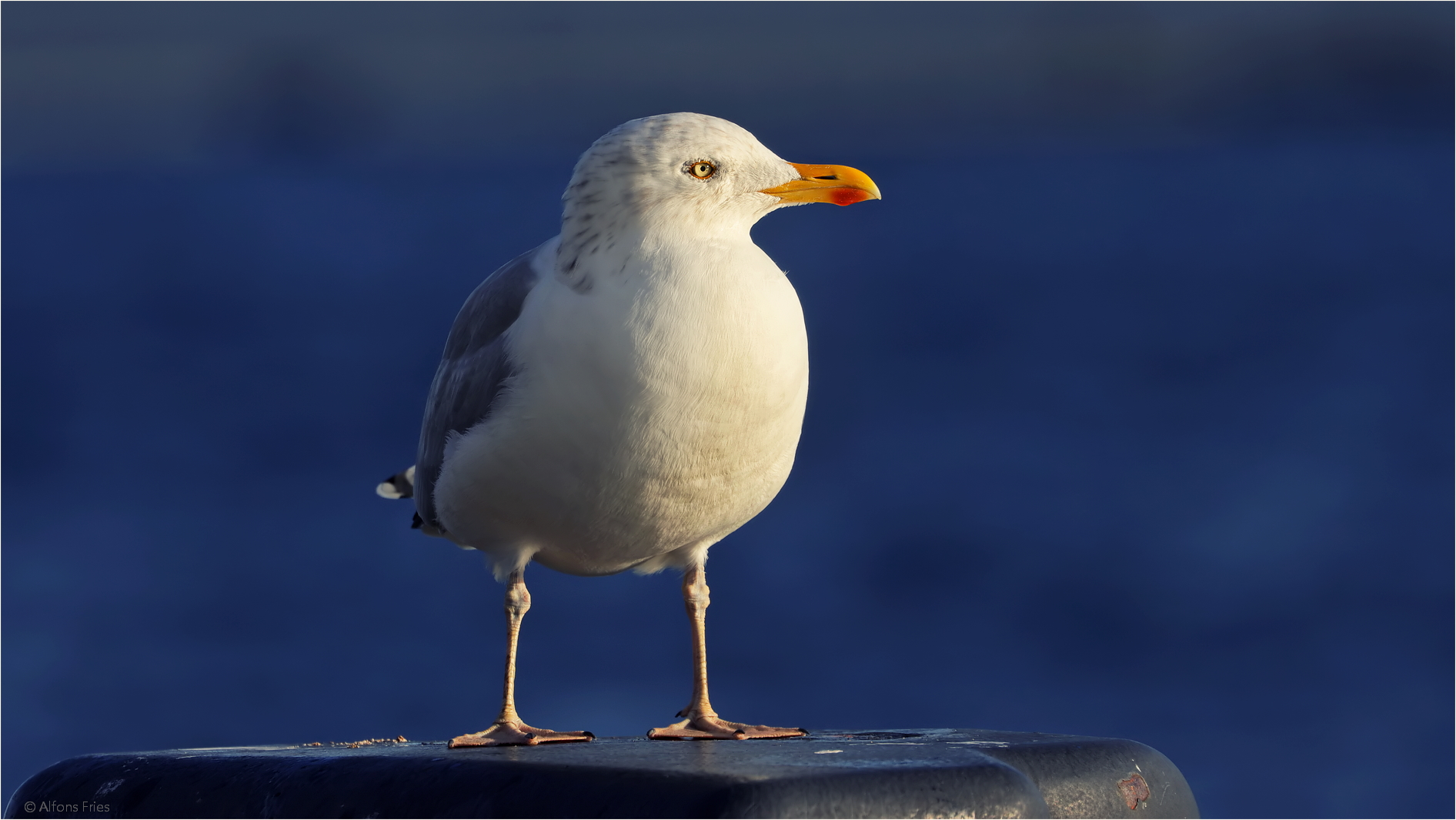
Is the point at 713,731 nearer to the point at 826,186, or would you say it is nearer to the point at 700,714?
the point at 700,714

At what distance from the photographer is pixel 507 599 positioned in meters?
4.54

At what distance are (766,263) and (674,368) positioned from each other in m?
0.56

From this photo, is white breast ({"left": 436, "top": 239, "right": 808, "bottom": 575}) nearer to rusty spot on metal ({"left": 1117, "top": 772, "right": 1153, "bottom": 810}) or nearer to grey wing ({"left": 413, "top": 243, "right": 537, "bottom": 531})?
grey wing ({"left": 413, "top": 243, "right": 537, "bottom": 531})

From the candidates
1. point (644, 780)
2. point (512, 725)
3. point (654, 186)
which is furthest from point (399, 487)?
point (644, 780)

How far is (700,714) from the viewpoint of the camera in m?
4.48

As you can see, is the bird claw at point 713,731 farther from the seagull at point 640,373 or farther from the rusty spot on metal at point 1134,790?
the rusty spot on metal at point 1134,790

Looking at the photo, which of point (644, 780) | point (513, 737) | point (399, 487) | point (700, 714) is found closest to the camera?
point (644, 780)

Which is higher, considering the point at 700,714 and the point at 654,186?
the point at 654,186

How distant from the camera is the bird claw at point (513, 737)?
160 inches

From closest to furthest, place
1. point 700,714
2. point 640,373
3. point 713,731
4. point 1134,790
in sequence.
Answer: point 1134,790, point 640,373, point 713,731, point 700,714

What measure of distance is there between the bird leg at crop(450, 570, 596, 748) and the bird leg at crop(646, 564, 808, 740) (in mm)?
265

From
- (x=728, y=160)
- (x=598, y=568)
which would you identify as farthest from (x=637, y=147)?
(x=598, y=568)

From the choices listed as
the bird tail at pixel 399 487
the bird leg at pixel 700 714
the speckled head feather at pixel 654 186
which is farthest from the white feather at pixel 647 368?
the bird tail at pixel 399 487

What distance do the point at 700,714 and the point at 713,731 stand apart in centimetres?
11
